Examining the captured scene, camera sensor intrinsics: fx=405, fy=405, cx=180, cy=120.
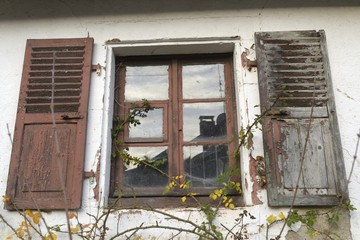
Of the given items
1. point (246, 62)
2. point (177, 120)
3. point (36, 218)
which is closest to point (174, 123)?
point (177, 120)

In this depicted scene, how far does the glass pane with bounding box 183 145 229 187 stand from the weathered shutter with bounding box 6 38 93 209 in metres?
0.91

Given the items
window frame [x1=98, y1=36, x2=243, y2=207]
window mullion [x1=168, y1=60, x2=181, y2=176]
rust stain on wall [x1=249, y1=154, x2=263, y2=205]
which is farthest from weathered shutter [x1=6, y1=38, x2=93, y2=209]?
rust stain on wall [x1=249, y1=154, x2=263, y2=205]

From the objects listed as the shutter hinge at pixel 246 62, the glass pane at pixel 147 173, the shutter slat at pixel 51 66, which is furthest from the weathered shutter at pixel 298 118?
the shutter slat at pixel 51 66

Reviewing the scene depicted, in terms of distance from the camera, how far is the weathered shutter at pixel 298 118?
3.13 m

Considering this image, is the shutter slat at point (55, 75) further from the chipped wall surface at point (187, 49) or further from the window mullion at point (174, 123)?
the window mullion at point (174, 123)

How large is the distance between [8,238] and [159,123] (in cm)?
153

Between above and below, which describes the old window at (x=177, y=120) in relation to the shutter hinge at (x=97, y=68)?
below

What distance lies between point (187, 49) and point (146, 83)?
0.50m

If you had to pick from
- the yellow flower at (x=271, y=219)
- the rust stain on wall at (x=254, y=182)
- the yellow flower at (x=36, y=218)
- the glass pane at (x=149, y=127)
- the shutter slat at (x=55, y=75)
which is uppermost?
the shutter slat at (x=55, y=75)

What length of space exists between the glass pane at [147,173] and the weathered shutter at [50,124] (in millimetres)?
446

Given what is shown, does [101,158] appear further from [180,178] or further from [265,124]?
[265,124]

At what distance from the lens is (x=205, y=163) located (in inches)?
138

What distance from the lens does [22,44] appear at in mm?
3779

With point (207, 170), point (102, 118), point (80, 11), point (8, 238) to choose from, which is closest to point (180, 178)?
point (207, 170)
